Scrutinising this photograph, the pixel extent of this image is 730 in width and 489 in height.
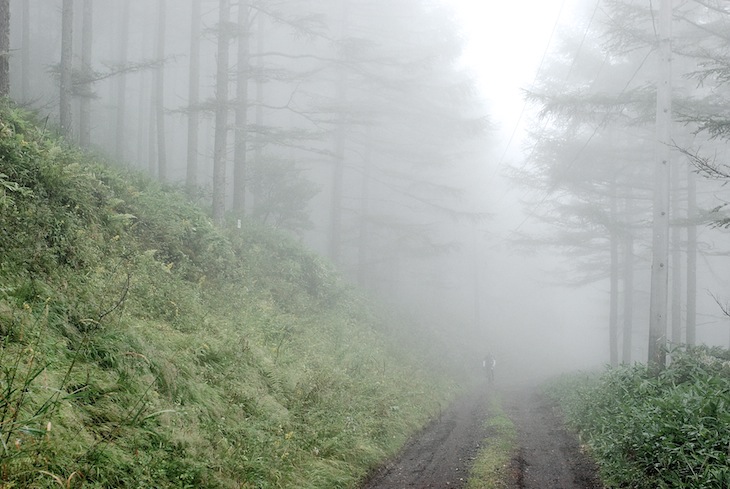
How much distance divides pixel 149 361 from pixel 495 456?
19.2ft

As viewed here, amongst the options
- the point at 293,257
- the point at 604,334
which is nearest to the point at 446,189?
the point at 293,257

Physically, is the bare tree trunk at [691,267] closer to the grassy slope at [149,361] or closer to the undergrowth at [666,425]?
the undergrowth at [666,425]

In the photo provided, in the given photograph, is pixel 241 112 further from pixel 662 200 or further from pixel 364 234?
pixel 662 200

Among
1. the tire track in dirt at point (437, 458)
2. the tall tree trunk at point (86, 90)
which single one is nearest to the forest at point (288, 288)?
the tall tree trunk at point (86, 90)

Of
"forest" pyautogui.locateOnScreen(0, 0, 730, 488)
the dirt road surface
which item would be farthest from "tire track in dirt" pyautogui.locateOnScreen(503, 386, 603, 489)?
"forest" pyautogui.locateOnScreen(0, 0, 730, 488)

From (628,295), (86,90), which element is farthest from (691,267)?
(86,90)

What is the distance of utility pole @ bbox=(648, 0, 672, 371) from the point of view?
9922 millimetres

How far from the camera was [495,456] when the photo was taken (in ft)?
26.8

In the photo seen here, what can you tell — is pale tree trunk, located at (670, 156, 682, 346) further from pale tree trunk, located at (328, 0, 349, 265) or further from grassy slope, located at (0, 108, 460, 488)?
pale tree trunk, located at (328, 0, 349, 265)

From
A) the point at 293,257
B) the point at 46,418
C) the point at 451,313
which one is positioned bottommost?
the point at 451,313

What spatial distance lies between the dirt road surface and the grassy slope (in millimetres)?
424

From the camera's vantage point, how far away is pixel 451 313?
3778 cm

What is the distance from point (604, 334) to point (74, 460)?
6078 centimetres

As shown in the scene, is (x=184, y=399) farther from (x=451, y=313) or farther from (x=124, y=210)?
(x=451, y=313)
